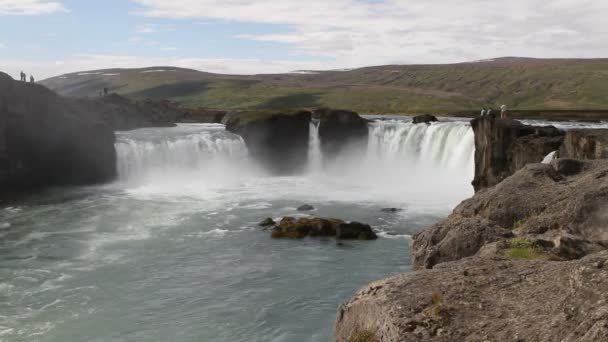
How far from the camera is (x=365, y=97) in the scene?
652ft

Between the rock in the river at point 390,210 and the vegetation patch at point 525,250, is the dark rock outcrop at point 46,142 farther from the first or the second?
the vegetation patch at point 525,250

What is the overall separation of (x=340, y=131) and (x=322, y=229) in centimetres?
3876

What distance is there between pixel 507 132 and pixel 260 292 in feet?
83.6

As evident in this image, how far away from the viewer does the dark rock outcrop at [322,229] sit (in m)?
37.1

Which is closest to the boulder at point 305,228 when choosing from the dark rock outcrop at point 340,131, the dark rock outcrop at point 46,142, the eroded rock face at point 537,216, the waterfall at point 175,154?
the eroded rock face at point 537,216

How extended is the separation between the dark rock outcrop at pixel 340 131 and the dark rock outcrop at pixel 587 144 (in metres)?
42.1

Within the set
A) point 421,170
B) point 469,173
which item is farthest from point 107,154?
point 469,173

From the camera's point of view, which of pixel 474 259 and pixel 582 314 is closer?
pixel 582 314

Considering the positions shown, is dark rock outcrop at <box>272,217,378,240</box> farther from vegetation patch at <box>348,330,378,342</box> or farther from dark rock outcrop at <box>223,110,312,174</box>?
dark rock outcrop at <box>223,110,312,174</box>

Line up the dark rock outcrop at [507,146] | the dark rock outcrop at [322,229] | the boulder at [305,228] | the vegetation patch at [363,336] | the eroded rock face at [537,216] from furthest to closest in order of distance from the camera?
the dark rock outcrop at [507,146]
the boulder at [305,228]
the dark rock outcrop at [322,229]
the eroded rock face at [537,216]
the vegetation patch at [363,336]

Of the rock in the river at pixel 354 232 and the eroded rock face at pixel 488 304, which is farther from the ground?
the eroded rock face at pixel 488 304

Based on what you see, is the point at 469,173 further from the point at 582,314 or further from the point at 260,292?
the point at 582,314

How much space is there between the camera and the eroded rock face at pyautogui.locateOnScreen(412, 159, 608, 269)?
48.1 feet

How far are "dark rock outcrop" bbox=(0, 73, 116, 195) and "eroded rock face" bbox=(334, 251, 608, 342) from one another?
58357mm
